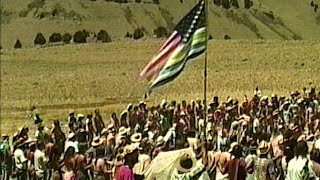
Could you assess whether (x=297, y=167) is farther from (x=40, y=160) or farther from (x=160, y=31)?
(x=160, y=31)

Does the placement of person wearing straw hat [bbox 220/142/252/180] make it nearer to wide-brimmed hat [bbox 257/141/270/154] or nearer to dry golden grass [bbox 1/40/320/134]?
wide-brimmed hat [bbox 257/141/270/154]

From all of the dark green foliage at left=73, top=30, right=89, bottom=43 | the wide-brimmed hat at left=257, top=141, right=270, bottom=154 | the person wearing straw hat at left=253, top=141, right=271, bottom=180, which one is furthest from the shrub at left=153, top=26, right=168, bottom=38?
the person wearing straw hat at left=253, top=141, right=271, bottom=180

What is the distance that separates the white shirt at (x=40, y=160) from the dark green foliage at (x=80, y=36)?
1707 inches

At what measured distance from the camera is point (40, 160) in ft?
47.3

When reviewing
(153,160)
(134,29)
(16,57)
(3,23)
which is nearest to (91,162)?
(153,160)

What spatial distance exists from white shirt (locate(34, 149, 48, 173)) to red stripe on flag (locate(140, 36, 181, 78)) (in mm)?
2738

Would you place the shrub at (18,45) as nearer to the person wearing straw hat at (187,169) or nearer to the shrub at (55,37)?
the shrub at (55,37)

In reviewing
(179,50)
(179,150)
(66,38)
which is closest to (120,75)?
(66,38)

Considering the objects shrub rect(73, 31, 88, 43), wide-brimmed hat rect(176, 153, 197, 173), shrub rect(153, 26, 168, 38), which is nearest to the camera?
wide-brimmed hat rect(176, 153, 197, 173)

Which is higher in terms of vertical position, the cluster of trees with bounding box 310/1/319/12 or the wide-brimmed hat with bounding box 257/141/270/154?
the cluster of trees with bounding box 310/1/319/12

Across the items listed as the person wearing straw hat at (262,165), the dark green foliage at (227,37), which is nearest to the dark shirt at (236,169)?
the person wearing straw hat at (262,165)

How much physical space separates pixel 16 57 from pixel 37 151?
34.4 m

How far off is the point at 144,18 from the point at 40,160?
172ft

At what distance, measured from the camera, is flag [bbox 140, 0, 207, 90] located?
489 inches
